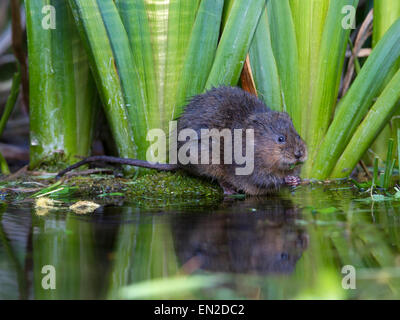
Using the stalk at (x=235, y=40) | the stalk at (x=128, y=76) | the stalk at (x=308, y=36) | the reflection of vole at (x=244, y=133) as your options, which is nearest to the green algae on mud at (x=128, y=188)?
the reflection of vole at (x=244, y=133)

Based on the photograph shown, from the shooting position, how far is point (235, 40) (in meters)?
3.45

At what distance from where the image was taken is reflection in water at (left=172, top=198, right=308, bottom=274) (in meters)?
1.75

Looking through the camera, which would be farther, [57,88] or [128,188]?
[57,88]

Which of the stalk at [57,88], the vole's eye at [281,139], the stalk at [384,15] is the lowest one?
the vole's eye at [281,139]

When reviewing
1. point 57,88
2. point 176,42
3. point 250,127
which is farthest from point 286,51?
point 57,88

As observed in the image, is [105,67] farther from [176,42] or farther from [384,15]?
[384,15]

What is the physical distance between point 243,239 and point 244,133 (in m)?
1.54

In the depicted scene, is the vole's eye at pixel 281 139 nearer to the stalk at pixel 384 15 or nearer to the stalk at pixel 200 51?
the stalk at pixel 200 51

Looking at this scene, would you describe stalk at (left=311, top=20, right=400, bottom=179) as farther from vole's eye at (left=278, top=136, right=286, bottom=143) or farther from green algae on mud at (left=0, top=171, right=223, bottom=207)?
green algae on mud at (left=0, top=171, right=223, bottom=207)

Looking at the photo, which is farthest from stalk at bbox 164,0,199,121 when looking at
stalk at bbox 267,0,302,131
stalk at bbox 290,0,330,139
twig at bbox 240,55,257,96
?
stalk at bbox 290,0,330,139

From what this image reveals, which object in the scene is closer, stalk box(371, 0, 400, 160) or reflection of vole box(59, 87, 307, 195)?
reflection of vole box(59, 87, 307, 195)

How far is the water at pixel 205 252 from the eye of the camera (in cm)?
150

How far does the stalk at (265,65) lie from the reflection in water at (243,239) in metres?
1.09

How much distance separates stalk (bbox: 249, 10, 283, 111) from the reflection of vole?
108mm
